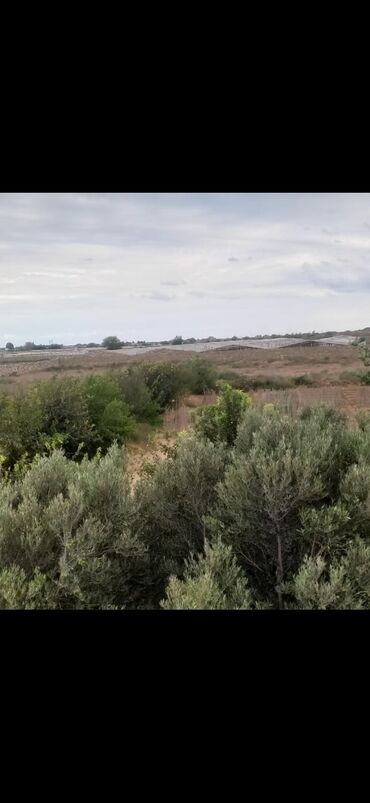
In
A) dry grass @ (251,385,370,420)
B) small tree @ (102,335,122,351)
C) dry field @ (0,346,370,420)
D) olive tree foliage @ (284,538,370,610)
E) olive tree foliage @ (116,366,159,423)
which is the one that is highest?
small tree @ (102,335,122,351)

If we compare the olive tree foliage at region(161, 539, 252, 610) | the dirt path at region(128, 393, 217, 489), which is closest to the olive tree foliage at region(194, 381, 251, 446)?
the dirt path at region(128, 393, 217, 489)

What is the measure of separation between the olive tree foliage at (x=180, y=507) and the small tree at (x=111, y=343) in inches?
30.4

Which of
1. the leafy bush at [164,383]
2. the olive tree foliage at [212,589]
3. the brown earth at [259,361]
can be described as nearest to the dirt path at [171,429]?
the leafy bush at [164,383]

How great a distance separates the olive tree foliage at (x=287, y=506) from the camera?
5.50ft

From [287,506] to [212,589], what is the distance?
Answer: 474 mm

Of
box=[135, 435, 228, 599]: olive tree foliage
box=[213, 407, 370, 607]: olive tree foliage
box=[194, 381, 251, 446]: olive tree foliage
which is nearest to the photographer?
box=[213, 407, 370, 607]: olive tree foliage

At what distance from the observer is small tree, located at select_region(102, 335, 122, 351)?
8.24ft

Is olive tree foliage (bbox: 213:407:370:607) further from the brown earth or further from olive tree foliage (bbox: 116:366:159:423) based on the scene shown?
olive tree foliage (bbox: 116:366:159:423)

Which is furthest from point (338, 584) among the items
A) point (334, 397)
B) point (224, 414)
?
point (224, 414)

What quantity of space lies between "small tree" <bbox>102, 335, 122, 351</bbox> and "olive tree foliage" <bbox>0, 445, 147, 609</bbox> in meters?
0.77
